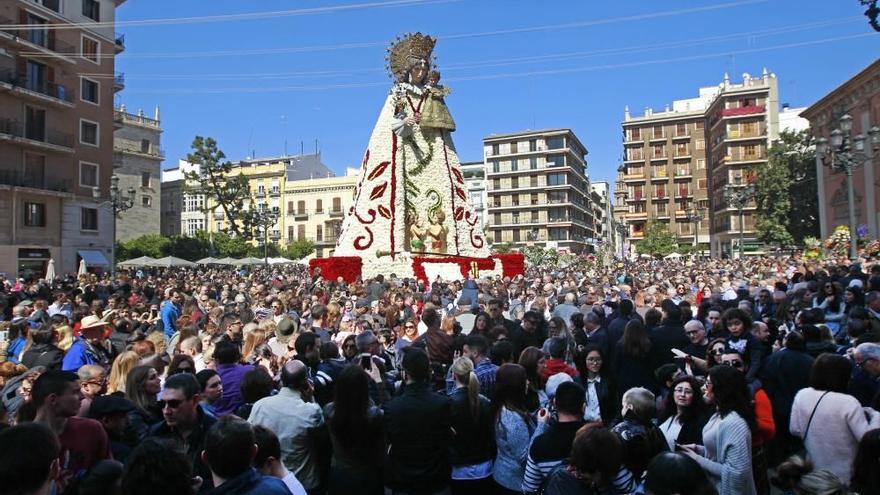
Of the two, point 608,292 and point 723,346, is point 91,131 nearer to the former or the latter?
point 608,292

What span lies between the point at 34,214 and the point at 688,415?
3748cm

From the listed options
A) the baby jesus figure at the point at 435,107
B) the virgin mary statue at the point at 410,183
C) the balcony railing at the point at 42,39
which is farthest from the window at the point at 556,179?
the balcony railing at the point at 42,39

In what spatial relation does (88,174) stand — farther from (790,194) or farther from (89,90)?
(790,194)

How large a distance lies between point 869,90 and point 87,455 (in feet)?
140

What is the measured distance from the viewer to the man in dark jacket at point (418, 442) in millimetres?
4496

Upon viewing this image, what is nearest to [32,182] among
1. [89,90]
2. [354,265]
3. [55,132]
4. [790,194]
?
[55,132]

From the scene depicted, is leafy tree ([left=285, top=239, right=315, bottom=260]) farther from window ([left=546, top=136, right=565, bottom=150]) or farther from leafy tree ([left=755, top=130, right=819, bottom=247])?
leafy tree ([left=755, top=130, right=819, bottom=247])

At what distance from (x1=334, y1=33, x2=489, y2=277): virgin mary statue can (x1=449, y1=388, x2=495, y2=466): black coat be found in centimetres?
2364

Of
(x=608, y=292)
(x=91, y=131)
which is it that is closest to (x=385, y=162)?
(x=608, y=292)

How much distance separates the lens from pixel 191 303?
1194 cm

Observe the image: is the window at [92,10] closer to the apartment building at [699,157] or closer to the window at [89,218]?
the window at [89,218]

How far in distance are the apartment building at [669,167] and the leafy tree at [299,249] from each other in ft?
146

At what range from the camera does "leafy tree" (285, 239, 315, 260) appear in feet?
216

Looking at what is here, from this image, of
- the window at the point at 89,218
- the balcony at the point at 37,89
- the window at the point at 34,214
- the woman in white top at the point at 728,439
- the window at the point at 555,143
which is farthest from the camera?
the window at the point at 555,143
